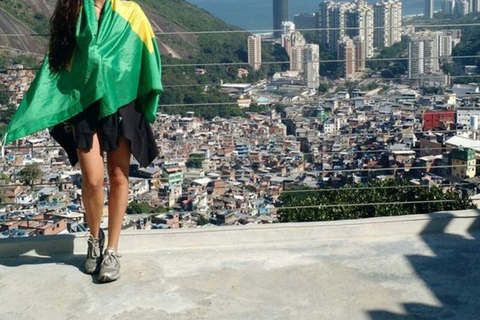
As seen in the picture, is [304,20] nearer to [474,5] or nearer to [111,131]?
[474,5]

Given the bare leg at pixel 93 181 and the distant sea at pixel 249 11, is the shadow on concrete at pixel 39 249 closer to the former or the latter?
the bare leg at pixel 93 181

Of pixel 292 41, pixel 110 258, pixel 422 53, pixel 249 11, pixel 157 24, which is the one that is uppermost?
pixel 249 11

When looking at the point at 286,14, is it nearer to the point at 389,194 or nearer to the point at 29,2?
the point at 29,2

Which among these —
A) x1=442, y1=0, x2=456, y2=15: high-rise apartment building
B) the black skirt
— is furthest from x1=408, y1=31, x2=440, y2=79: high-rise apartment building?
x1=442, y1=0, x2=456, y2=15: high-rise apartment building

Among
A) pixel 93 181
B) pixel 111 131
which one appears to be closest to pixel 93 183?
pixel 93 181

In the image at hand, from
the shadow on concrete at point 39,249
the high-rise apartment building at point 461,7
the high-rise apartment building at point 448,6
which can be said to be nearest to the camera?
the shadow on concrete at point 39,249

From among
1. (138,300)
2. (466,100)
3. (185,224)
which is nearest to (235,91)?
(185,224)

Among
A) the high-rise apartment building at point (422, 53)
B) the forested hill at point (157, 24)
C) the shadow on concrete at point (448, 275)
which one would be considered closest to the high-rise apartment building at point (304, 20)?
the forested hill at point (157, 24)
